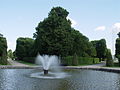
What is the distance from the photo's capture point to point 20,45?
97.1m

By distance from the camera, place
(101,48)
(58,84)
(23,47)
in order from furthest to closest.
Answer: (101,48), (23,47), (58,84)

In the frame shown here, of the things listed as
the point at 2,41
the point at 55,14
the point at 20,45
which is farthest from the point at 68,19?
the point at 20,45

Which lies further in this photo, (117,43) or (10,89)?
(117,43)

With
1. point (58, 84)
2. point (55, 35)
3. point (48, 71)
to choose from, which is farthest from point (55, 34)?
point (58, 84)

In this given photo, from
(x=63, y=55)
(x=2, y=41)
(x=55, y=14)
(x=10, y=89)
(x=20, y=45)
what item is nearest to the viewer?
(x=10, y=89)

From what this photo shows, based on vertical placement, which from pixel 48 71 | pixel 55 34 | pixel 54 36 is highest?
pixel 55 34

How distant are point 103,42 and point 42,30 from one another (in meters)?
48.4

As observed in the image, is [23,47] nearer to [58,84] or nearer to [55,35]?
[55,35]

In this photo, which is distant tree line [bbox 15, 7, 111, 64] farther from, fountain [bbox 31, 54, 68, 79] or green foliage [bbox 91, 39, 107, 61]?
green foliage [bbox 91, 39, 107, 61]

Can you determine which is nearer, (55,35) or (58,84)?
(58,84)

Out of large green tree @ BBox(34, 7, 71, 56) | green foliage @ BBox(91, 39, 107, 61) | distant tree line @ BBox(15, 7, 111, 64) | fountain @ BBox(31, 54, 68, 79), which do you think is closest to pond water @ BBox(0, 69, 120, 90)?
fountain @ BBox(31, 54, 68, 79)

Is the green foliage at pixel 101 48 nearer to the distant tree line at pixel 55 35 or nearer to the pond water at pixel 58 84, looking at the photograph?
the distant tree line at pixel 55 35

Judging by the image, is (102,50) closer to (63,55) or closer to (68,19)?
(68,19)

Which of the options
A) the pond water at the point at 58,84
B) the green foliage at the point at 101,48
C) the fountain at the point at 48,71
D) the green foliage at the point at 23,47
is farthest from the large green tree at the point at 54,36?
the green foliage at the point at 101,48
